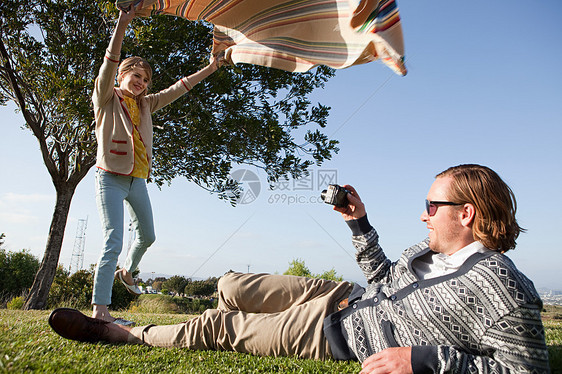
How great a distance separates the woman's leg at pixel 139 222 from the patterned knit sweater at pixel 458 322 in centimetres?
214

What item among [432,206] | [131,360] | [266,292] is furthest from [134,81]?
A: [432,206]

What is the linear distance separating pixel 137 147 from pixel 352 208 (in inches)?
84.8

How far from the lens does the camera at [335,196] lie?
8.60 feet

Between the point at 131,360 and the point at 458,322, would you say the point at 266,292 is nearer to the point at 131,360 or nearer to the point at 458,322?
the point at 131,360

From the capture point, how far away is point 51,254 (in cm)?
889

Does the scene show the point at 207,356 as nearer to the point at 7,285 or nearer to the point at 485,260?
the point at 485,260

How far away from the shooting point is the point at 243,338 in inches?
93.1

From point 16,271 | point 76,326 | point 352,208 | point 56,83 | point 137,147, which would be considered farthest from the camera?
point 16,271

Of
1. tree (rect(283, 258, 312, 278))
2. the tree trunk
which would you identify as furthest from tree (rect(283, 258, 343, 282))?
the tree trunk

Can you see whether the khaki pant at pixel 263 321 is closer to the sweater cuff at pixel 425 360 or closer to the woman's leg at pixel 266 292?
the woman's leg at pixel 266 292

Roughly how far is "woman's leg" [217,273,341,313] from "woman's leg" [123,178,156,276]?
4.51 feet

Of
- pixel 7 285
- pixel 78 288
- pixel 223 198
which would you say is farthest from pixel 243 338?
pixel 7 285

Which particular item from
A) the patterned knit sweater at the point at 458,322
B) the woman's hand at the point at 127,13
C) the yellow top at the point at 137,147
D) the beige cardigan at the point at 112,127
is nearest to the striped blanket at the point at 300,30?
the woman's hand at the point at 127,13

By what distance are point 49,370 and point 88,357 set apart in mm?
367
